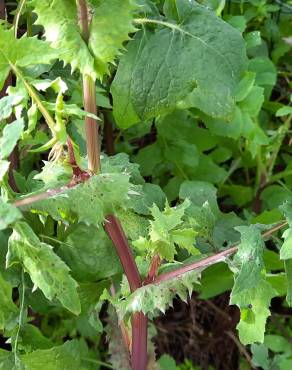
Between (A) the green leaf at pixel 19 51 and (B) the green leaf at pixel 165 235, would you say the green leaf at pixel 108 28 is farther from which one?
(B) the green leaf at pixel 165 235

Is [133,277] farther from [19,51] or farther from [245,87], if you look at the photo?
[245,87]

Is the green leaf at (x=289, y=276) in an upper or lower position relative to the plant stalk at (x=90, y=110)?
lower

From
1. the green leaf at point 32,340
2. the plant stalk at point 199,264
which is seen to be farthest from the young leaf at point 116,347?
the plant stalk at point 199,264

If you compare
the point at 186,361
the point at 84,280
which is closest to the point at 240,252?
the point at 84,280

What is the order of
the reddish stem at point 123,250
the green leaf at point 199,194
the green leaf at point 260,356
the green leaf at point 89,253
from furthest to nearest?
the green leaf at point 260,356 → the green leaf at point 199,194 → the green leaf at point 89,253 → the reddish stem at point 123,250

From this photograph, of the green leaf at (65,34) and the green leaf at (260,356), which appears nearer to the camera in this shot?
the green leaf at (65,34)

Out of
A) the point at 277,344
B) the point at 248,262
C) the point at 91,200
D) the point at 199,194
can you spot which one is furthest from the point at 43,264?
the point at 277,344

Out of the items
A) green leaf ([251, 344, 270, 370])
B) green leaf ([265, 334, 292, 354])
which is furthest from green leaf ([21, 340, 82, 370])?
green leaf ([265, 334, 292, 354])
